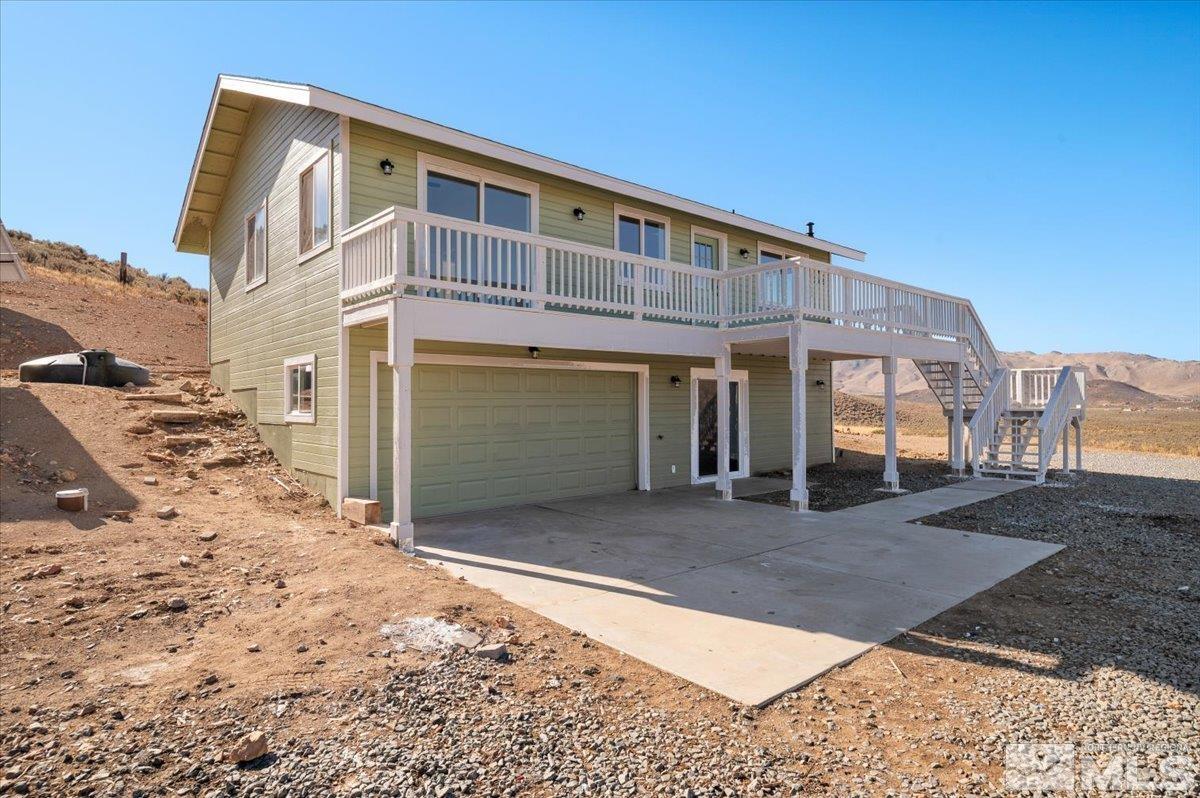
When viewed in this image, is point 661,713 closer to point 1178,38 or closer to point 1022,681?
point 1022,681

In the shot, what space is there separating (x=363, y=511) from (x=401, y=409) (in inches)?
71.9

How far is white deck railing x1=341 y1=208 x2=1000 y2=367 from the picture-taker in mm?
7758

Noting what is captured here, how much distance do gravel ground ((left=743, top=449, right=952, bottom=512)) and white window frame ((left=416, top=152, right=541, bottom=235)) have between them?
6.66m

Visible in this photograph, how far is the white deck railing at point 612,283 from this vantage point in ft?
25.5

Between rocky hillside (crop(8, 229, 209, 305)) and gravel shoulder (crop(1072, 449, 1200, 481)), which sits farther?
rocky hillside (crop(8, 229, 209, 305))

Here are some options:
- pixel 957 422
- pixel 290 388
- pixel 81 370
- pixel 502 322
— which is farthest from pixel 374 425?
pixel 957 422

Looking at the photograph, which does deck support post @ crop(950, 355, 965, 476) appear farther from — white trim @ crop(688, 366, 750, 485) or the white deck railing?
white trim @ crop(688, 366, 750, 485)

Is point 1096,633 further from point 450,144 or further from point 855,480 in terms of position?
point 450,144

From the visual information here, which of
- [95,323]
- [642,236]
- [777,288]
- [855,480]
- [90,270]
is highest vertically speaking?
[90,270]

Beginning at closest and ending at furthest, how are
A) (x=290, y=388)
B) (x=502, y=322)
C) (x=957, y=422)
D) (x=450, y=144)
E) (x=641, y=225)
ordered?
1. (x=502, y=322)
2. (x=450, y=144)
3. (x=290, y=388)
4. (x=641, y=225)
5. (x=957, y=422)

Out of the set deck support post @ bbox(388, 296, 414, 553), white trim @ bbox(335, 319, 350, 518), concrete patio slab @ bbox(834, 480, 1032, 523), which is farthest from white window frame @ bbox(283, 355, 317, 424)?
concrete patio slab @ bbox(834, 480, 1032, 523)

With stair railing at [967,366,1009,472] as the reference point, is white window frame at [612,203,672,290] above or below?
above

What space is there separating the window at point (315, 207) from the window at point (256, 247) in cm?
243

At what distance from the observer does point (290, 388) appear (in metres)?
10.7
